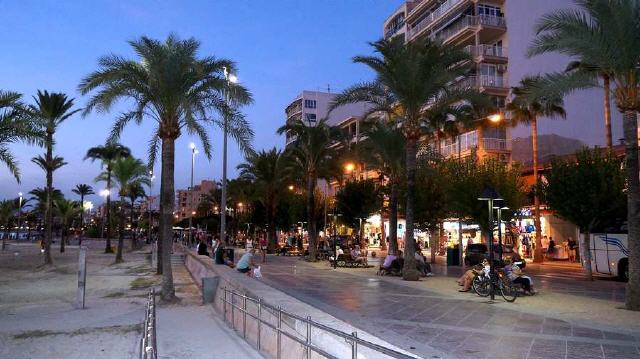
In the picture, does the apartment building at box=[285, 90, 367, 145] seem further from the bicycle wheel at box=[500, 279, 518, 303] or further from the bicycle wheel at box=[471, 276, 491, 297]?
the bicycle wheel at box=[500, 279, 518, 303]

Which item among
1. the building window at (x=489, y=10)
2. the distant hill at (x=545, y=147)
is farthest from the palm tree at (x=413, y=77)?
the building window at (x=489, y=10)

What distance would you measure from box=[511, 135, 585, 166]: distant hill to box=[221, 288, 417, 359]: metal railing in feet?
125

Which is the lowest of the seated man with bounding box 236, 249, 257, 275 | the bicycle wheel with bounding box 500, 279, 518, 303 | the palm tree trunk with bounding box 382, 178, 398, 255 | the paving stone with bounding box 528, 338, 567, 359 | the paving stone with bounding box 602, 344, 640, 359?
the paving stone with bounding box 602, 344, 640, 359

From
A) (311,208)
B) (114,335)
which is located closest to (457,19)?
(311,208)

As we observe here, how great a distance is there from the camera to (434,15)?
57.1 m

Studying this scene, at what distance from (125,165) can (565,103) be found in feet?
119

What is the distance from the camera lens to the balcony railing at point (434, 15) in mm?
53697

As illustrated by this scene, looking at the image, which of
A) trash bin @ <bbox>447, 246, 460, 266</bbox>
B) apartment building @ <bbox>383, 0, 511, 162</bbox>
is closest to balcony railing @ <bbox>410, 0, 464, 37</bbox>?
apartment building @ <bbox>383, 0, 511, 162</bbox>

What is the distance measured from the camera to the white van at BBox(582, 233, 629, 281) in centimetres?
2252

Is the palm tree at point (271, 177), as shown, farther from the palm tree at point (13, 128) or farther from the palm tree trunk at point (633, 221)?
the palm tree trunk at point (633, 221)

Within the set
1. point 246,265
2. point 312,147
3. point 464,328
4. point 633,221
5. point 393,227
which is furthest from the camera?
point 312,147

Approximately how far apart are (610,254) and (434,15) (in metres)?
39.5

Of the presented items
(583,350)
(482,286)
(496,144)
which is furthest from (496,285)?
(496,144)

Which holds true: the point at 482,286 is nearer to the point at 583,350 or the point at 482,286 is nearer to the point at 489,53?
the point at 583,350
